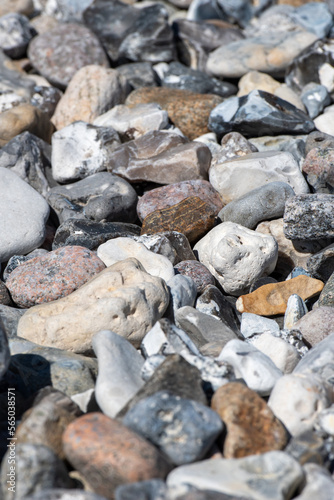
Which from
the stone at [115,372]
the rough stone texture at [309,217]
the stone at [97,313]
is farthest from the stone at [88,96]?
the stone at [115,372]

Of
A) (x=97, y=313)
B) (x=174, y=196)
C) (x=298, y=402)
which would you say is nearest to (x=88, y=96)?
(x=174, y=196)

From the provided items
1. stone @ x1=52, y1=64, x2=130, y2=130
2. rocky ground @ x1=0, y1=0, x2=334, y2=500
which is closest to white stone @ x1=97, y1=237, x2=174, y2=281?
rocky ground @ x1=0, y1=0, x2=334, y2=500

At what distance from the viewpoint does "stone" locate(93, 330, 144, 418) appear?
7.95ft

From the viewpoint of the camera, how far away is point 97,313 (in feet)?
9.70

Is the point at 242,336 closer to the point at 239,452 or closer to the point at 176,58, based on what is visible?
the point at 239,452

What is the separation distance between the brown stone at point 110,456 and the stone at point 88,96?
450 cm

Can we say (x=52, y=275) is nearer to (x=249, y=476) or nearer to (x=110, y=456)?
(x=110, y=456)

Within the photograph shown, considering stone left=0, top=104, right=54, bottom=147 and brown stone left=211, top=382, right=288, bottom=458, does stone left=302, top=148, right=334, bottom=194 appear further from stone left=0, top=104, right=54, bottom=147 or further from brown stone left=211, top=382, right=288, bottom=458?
stone left=0, top=104, right=54, bottom=147

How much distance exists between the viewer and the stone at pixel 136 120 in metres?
5.43

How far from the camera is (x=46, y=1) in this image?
8.59 metres

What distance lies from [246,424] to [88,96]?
473cm

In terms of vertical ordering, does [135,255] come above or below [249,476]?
below

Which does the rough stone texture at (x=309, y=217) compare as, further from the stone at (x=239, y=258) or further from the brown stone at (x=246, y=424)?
the brown stone at (x=246, y=424)

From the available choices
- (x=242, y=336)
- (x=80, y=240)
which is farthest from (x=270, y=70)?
(x=242, y=336)
